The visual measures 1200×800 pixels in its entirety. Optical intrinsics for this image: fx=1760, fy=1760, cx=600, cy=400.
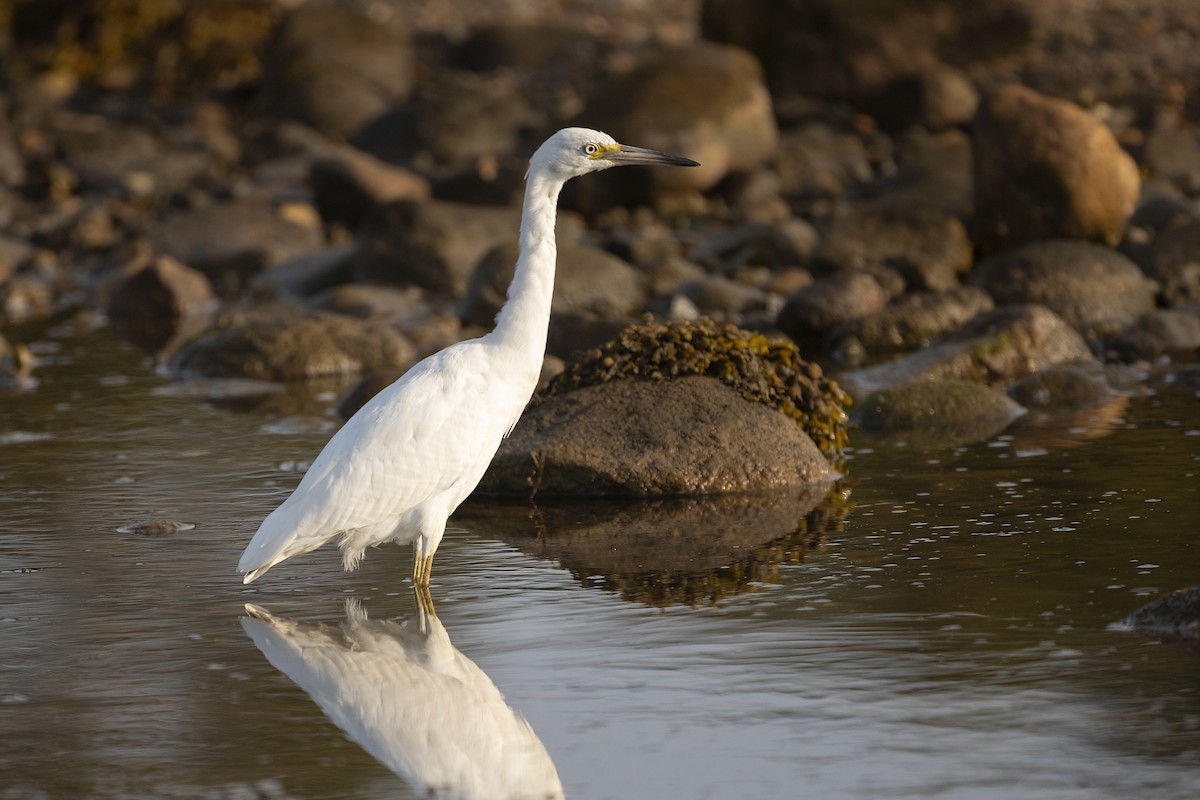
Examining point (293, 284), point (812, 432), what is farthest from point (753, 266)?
point (812, 432)

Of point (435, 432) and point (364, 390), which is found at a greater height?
point (435, 432)

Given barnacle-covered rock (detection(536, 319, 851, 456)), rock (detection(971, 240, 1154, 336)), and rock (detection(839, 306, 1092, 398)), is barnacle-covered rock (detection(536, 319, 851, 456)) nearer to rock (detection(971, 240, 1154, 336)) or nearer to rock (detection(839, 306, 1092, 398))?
rock (detection(839, 306, 1092, 398))

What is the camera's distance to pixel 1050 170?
56.2 feet

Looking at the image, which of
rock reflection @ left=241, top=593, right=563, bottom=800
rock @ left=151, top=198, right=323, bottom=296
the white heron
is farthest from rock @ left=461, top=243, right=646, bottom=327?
rock reflection @ left=241, top=593, right=563, bottom=800

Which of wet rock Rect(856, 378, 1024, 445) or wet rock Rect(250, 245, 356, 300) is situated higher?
wet rock Rect(250, 245, 356, 300)

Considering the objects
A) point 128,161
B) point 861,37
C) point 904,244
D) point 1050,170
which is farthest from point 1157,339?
point 128,161

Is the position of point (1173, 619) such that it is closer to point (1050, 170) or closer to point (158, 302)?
point (1050, 170)

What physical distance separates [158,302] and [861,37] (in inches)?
455

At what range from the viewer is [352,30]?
3134cm

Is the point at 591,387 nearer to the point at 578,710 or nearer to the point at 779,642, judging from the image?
the point at 779,642

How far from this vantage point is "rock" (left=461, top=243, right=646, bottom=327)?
661 inches

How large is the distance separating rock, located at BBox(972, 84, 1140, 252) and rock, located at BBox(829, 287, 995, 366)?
2.07 meters

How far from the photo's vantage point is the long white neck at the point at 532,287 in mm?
8078

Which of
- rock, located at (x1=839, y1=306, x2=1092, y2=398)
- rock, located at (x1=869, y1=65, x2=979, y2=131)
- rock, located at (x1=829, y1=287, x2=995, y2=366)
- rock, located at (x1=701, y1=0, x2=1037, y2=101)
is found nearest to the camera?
rock, located at (x1=839, y1=306, x2=1092, y2=398)
